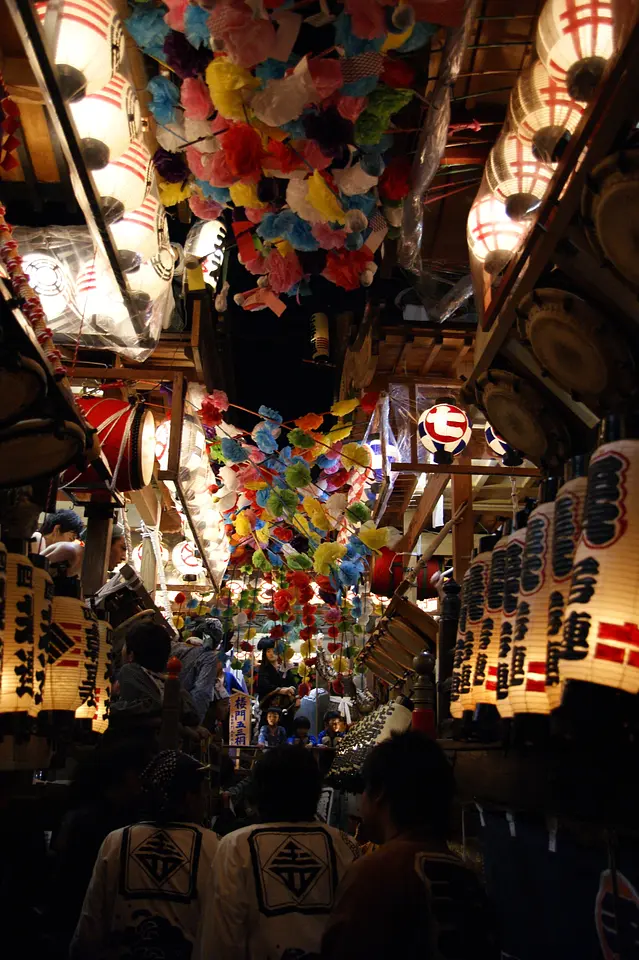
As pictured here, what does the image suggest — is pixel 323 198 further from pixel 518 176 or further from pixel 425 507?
pixel 425 507

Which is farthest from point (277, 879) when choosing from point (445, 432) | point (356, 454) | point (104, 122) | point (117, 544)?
point (356, 454)

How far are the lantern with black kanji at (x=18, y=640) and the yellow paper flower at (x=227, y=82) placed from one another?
3423 mm

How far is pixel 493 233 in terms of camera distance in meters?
5.38

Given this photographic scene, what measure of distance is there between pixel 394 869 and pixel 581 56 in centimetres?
421

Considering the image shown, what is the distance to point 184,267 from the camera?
967 cm

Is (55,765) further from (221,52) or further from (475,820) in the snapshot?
(221,52)

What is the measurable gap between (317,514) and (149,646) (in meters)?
5.67

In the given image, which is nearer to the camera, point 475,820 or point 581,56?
point 581,56

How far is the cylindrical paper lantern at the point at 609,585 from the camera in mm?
2430

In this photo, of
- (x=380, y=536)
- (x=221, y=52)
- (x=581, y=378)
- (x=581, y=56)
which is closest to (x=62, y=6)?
(x=221, y=52)

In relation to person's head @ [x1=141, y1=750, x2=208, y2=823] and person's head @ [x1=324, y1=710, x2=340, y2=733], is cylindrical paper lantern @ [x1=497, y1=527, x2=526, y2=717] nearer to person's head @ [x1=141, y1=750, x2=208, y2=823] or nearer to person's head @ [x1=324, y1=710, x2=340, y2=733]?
person's head @ [x1=141, y1=750, x2=208, y2=823]

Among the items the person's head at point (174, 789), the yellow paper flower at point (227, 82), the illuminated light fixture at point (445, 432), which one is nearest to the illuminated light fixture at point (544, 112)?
the yellow paper flower at point (227, 82)

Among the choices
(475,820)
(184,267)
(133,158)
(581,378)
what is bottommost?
(475,820)

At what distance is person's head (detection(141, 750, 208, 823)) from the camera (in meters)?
4.15
